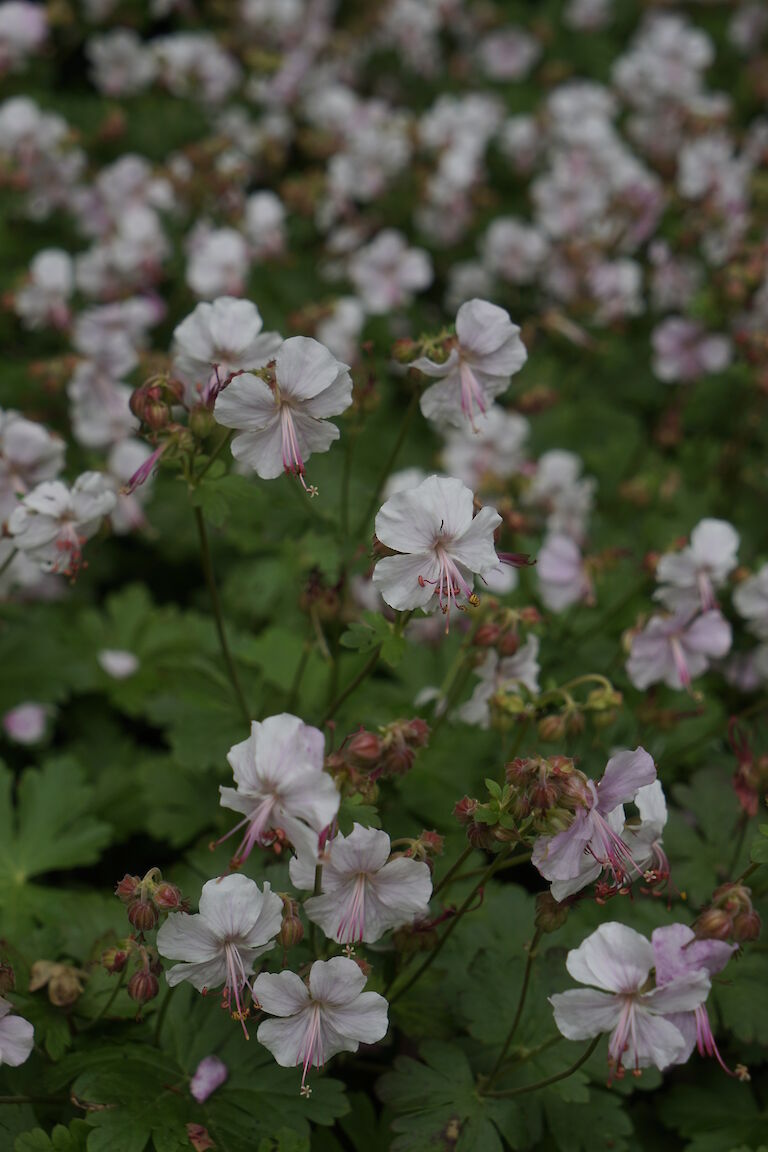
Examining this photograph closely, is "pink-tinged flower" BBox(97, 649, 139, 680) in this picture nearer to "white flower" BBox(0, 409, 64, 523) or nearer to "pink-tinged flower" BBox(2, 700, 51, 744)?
"pink-tinged flower" BBox(2, 700, 51, 744)

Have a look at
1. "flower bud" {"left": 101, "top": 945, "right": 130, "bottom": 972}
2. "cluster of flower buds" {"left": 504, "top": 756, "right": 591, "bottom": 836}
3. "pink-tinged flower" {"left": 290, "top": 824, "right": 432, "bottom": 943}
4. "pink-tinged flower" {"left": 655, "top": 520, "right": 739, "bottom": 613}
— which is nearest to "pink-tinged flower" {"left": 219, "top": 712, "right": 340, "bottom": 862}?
"pink-tinged flower" {"left": 290, "top": 824, "right": 432, "bottom": 943}

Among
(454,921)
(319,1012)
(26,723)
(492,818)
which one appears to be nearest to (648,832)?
(492,818)

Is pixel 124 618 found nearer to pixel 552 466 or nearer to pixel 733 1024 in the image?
pixel 552 466

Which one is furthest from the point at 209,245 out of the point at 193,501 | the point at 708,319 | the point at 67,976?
the point at 67,976

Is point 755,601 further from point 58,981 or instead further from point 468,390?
point 58,981

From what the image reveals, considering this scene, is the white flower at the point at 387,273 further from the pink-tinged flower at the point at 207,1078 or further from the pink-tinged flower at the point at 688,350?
the pink-tinged flower at the point at 207,1078

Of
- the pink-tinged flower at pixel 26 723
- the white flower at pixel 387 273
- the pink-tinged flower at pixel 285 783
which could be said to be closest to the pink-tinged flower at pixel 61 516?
the pink-tinged flower at pixel 285 783
